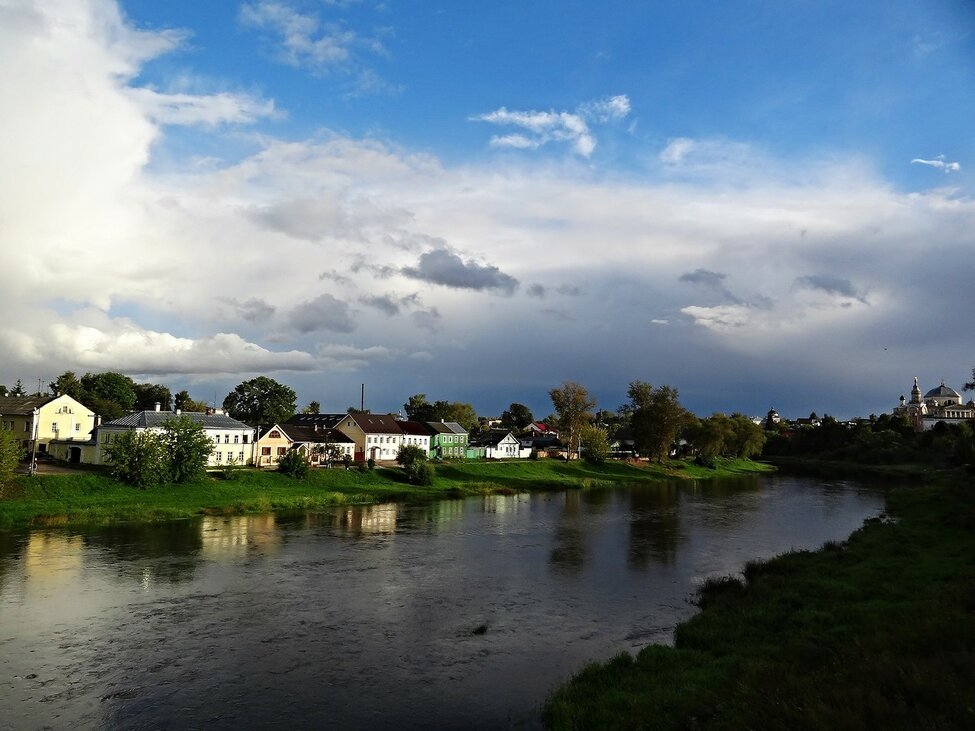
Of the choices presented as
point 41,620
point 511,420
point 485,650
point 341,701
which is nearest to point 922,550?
point 485,650

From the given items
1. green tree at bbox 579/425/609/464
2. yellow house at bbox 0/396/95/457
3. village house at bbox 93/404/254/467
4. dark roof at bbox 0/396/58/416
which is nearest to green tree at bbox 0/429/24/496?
village house at bbox 93/404/254/467

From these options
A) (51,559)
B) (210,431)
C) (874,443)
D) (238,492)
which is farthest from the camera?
(874,443)

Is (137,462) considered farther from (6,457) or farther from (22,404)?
(22,404)

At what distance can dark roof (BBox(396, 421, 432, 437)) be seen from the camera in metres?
102

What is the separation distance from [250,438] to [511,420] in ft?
364

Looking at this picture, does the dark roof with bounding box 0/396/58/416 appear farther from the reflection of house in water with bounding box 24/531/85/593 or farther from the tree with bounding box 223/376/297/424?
the tree with bounding box 223/376/297/424

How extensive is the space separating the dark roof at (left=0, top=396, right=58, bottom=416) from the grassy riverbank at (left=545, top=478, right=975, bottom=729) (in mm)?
76822

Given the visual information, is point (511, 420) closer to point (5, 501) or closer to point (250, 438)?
point (250, 438)

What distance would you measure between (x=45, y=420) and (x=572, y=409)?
237 ft

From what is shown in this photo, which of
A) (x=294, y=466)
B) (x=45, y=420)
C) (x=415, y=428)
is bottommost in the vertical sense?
(x=294, y=466)

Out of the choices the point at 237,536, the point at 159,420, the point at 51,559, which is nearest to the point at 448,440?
the point at 159,420

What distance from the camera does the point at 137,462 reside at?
186ft

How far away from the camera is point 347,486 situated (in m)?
67.4

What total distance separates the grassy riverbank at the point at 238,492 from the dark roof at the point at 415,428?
13964 mm
